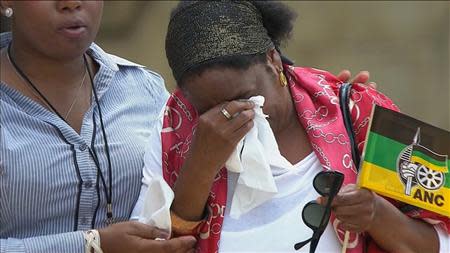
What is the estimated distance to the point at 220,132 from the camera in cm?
276

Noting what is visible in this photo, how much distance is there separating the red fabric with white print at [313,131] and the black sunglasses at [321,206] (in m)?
0.14

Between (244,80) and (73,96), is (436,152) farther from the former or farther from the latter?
(73,96)

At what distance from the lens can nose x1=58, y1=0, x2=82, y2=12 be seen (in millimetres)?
2864

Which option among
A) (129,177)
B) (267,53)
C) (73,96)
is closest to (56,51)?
(73,96)

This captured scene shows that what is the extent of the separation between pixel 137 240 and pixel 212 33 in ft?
2.12

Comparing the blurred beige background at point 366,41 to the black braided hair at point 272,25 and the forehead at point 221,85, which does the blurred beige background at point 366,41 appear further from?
the forehead at point 221,85

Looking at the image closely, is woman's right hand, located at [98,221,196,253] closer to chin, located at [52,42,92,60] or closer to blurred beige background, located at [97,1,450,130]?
chin, located at [52,42,92,60]

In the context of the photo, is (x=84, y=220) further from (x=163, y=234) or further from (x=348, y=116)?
(x=348, y=116)

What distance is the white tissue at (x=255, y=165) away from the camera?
9.46 ft

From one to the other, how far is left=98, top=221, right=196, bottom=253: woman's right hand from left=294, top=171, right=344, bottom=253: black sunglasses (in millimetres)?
365

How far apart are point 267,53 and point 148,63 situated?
11.1 ft

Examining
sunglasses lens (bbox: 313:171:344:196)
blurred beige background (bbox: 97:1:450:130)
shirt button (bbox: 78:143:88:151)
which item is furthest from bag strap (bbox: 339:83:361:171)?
blurred beige background (bbox: 97:1:450:130)

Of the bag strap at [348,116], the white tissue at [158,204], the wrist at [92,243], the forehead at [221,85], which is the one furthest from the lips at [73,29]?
the bag strap at [348,116]

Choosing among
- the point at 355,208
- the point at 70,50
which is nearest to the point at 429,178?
the point at 355,208
